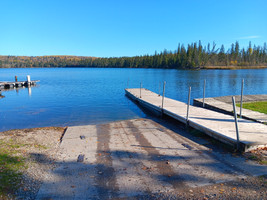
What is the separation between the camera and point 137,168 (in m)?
5.19

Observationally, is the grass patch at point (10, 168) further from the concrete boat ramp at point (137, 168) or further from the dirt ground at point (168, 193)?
the concrete boat ramp at point (137, 168)

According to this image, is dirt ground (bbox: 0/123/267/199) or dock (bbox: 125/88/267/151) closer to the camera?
dirt ground (bbox: 0/123/267/199)

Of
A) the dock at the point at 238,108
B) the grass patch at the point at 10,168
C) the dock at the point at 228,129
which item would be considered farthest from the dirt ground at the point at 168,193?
the dock at the point at 238,108

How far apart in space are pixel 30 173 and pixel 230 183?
470 centimetres

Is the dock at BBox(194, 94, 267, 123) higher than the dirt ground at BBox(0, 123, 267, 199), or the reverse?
the dock at BBox(194, 94, 267, 123)

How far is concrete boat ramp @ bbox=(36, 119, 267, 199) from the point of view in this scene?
4.18 metres

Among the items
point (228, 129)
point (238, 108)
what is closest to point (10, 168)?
point (228, 129)

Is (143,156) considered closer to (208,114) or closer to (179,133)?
(179,133)

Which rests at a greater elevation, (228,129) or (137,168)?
(228,129)

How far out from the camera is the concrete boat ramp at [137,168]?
13.7ft

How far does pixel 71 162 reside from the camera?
227 inches

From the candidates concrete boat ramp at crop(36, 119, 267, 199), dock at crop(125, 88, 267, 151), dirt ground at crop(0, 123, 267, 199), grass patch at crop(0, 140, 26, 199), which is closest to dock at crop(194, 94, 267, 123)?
dock at crop(125, 88, 267, 151)

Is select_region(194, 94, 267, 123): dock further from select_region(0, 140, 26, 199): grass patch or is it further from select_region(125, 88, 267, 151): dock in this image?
select_region(0, 140, 26, 199): grass patch

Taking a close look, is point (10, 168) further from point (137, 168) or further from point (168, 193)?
point (168, 193)
